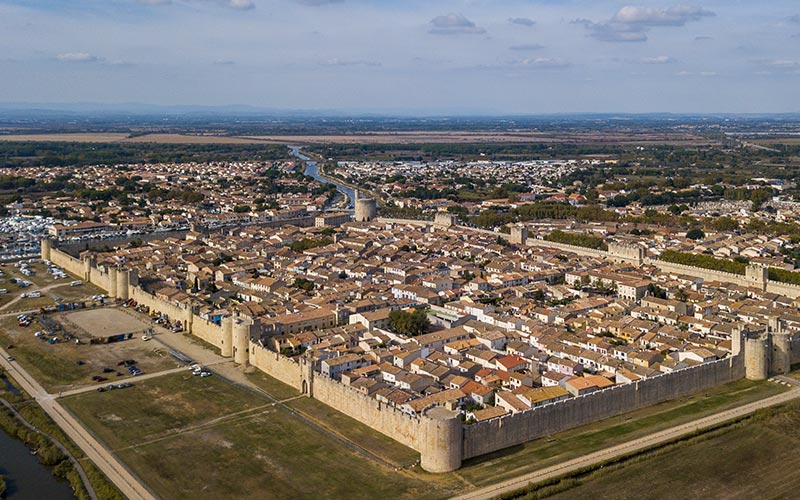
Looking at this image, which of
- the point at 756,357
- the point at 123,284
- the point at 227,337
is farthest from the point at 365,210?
the point at 756,357

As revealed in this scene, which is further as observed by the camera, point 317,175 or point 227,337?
point 317,175

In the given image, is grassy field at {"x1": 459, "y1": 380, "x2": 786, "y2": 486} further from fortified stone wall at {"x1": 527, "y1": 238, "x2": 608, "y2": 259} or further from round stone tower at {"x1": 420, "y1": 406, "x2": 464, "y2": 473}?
fortified stone wall at {"x1": 527, "y1": 238, "x2": 608, "y2": 259}

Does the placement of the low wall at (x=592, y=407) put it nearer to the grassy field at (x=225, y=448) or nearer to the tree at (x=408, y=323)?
the grassy field at (x=225, y=448)

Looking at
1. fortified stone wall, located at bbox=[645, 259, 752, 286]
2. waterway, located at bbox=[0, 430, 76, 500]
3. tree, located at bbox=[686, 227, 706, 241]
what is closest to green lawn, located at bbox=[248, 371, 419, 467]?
waterway, located at bbox=[0, 430, 76, 500]

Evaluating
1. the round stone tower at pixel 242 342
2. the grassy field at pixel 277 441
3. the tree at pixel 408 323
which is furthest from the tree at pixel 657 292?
the round stone tower at pixel 242 342

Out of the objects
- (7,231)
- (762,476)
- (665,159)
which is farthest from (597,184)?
(762,476)

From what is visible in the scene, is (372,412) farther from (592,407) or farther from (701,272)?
(701,272)
